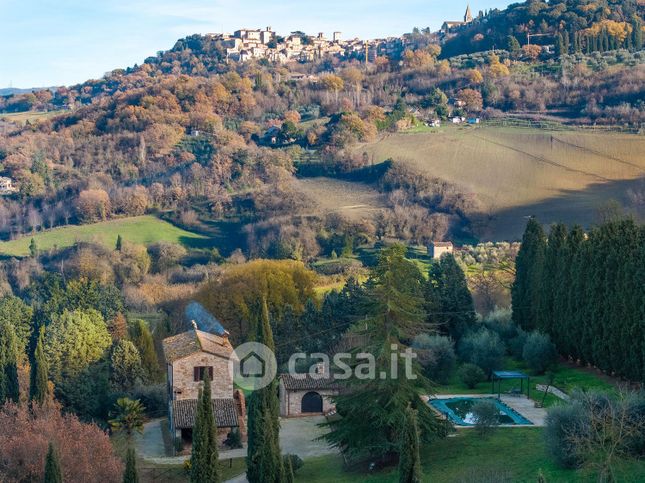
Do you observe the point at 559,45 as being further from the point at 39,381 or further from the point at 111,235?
the point at 39,381

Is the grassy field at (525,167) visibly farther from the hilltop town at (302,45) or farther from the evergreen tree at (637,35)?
the hilltop town at (302,45)

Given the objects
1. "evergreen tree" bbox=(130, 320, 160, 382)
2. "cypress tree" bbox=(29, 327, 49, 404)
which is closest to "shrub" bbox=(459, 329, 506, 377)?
"evergreen tree" bbox=(130, 320, 160, 382)

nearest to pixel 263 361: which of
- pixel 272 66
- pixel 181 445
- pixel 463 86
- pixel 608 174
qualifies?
pixel 181 445

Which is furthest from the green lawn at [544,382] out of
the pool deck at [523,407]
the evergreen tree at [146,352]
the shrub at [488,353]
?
the evergreen tree at [146,352]

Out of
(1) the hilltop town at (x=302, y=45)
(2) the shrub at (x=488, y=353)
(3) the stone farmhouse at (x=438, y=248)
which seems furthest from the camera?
(1) the hilltop town at (x=302, y=45)

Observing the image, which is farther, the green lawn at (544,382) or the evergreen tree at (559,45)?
the evergreen tree at (559,45)

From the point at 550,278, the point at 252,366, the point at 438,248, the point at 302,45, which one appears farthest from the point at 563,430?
the point at 302,45

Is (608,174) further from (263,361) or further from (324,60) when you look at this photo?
(324,60)

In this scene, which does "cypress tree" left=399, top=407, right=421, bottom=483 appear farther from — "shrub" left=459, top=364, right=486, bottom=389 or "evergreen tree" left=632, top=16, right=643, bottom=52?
"evergreen tree" left=632, top=16, right=643, bottom=52
